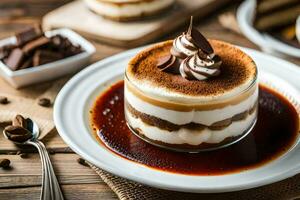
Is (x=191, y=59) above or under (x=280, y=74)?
above

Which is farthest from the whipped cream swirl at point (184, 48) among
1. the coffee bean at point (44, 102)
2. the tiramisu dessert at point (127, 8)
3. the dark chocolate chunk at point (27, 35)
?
the tiramisu dessert at point (127, 8)

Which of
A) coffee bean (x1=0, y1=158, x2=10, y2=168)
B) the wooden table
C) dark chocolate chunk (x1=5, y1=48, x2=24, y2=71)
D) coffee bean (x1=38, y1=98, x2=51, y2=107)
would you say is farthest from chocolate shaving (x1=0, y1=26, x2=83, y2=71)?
coffee bean (x1=0, y1=158, x2=10, y2=168)

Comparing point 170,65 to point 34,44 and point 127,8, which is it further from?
point 127,8

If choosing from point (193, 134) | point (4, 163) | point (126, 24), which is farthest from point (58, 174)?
point (126, 24)

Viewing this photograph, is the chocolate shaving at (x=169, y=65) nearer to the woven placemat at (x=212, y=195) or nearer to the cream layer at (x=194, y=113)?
the cream layer at (x=194, y=113)

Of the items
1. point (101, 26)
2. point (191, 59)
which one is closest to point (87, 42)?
point (101, 26)

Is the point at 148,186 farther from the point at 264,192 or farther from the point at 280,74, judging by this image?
the point at 280,74
